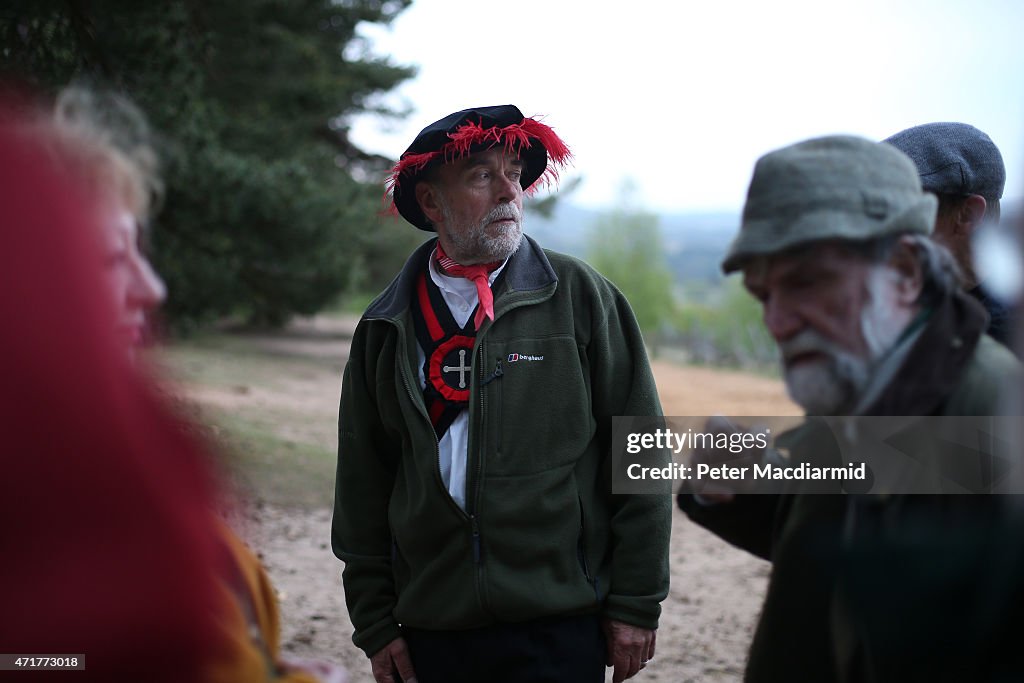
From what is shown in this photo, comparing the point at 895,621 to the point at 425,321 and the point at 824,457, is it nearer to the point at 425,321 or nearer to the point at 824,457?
the point at 824,457

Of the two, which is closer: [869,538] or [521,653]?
[869,538]

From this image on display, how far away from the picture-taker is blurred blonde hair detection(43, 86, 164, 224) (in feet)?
3.78

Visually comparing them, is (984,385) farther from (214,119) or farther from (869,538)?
(214,119)

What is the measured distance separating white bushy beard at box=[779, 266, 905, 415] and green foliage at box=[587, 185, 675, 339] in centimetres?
3836

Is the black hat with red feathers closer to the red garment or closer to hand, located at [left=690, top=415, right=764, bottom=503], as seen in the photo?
hand, located at [left=690, top=415, right=764, bottom=503]

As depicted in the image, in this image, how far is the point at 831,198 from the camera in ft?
4.14

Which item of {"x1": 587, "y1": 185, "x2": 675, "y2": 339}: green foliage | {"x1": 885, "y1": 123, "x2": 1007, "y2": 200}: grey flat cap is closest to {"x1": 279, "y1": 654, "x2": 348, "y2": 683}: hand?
{"x1": 885, "y1": 123, "x2": 1007, "y2": 200}: grey flat cap

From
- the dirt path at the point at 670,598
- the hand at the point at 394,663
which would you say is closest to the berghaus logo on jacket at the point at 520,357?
the hand at the point at 394,663

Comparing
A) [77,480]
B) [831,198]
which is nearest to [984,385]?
[831,198]

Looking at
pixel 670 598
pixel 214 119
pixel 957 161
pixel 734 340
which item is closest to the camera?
pixel 957 161

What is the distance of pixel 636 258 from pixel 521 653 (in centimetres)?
4312

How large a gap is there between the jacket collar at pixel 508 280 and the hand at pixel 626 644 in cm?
90

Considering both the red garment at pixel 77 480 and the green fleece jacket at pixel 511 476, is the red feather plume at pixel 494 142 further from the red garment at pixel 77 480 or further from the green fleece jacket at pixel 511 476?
the red garment at pixel 77 480

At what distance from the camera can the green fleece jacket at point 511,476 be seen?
2119 millimetres
